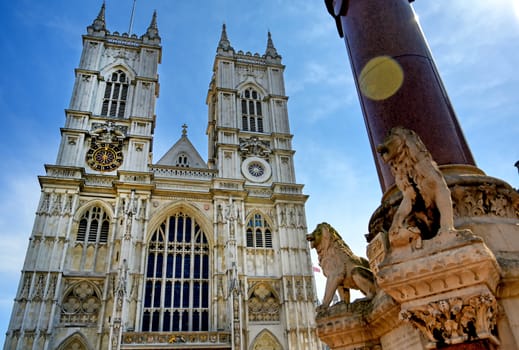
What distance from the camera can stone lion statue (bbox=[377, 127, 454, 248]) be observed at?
2.96m

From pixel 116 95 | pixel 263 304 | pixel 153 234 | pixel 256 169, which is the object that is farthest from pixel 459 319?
pixel 116 95

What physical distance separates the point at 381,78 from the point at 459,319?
279cm

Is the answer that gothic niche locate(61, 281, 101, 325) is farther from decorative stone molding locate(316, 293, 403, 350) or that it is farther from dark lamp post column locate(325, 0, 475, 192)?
dark lamp post column locate(325, 0, 475, 192)

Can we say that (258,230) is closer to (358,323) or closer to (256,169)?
(256,169)

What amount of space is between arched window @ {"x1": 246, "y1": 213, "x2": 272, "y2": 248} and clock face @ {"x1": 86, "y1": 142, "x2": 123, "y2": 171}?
870 cm

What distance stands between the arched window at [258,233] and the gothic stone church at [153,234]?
6 cm

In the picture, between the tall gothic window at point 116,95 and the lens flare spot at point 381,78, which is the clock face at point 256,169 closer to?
the tall gothic window at point 116,95

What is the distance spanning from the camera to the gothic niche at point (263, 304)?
69.5 feet

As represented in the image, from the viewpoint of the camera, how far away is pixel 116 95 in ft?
89.4

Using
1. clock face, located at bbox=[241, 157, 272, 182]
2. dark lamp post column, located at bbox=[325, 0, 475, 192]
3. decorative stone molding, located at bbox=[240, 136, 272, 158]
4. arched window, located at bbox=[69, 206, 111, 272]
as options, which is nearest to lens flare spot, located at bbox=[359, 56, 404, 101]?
dark lamp post column, located at bbox=[325, 0, 475, 192]

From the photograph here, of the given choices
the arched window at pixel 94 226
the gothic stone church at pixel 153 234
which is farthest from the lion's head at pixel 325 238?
the arched window at pixel 94 226

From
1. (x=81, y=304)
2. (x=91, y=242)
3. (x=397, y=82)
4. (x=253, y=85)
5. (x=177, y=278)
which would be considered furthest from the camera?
(x=253, y=85)

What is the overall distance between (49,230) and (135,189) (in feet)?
15.6

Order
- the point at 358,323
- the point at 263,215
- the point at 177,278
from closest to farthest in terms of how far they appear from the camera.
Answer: the point at 358,323 → the point at 177,278 → the point at 263,215
